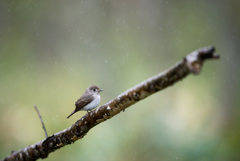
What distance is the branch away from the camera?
152cm

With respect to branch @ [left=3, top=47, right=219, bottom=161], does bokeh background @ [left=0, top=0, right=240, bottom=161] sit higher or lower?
higher

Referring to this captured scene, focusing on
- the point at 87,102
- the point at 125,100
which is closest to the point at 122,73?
the point at 87,102

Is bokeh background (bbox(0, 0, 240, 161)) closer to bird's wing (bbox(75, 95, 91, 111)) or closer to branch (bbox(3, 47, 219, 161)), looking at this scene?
bird's wing (bbox(75, 95, 91, 111))

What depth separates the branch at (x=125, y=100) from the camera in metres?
1.52

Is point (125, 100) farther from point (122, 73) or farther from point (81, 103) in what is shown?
point (122, 73)

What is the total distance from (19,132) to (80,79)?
2698 millimetres

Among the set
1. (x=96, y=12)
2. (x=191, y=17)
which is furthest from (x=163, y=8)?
(x=96, y=12)

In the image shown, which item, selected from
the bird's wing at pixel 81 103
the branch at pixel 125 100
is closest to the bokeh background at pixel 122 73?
the bird's wing at pixel 81 103

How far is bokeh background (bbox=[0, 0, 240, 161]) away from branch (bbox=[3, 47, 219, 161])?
10.4 feet

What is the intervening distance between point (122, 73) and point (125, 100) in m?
7.22

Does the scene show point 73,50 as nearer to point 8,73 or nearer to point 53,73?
point 53,73

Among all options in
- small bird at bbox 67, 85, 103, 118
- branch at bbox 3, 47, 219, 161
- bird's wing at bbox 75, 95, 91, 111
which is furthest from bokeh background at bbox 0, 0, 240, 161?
branch at bbox 3, 47, 219, 161

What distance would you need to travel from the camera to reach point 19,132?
24.1 ft

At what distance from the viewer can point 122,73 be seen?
920 cm
